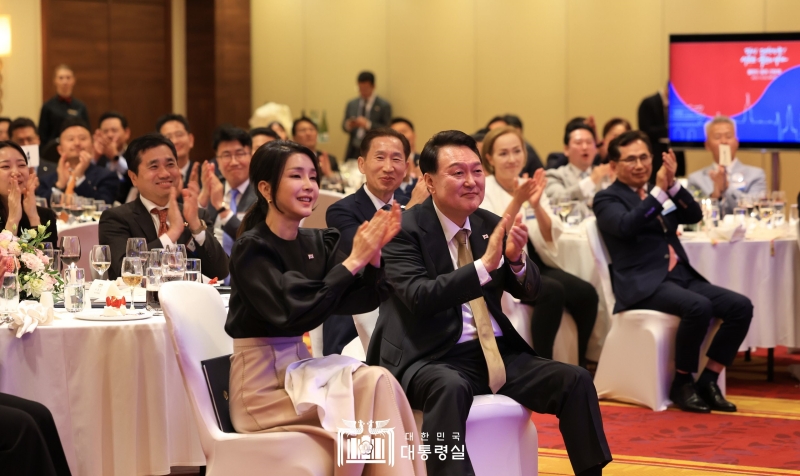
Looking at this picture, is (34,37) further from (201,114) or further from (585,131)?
(585,131)

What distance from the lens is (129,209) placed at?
4.57m

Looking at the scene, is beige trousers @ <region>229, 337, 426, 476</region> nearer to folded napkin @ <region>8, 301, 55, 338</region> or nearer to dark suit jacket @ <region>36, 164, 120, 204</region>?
folded napkin @ <region>8, 301, 55, 338</region>

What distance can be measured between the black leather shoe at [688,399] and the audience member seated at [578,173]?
1.97m

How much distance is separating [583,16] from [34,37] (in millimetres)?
6086

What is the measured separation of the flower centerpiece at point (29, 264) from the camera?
3563 mm

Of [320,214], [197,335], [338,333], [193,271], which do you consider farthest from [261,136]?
[197,335]

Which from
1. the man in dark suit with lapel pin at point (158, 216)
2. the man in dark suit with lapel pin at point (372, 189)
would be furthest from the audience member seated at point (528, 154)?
the man in dark suit with lapel pin at point (158, 216)

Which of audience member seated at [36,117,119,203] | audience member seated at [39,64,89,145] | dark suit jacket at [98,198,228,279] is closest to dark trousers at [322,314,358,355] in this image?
dark suit jacket at [98,198,228,279]

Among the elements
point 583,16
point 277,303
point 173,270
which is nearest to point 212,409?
point 277,303

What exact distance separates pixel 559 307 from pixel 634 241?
59 cm

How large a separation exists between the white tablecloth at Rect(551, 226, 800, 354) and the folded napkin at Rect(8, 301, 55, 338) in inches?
130

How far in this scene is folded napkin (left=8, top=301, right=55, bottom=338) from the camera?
3.37 meters

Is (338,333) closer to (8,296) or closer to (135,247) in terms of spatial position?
(135,247)

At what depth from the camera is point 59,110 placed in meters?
10.9
